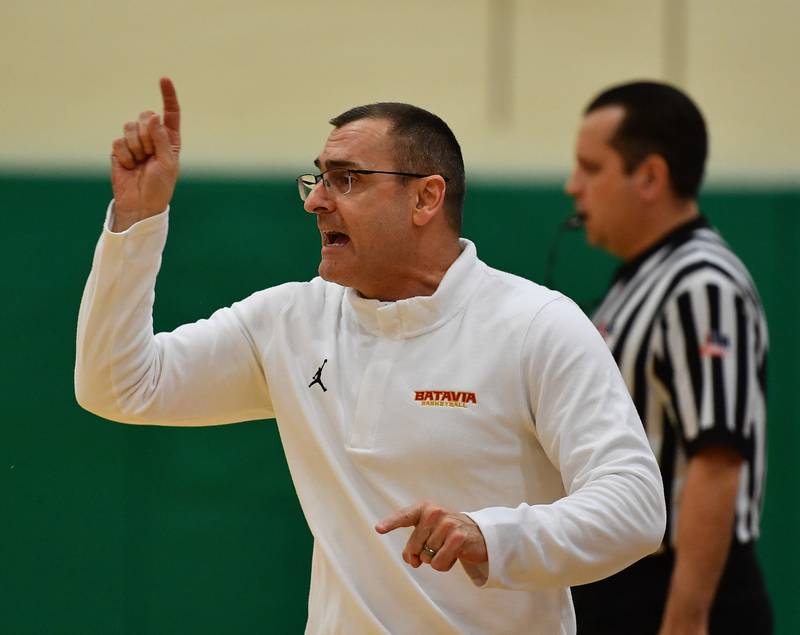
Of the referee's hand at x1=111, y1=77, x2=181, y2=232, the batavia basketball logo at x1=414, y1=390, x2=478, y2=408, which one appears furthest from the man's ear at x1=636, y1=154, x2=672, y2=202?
the referee's hand at x1=111, y1=77, x2=181, y2=232

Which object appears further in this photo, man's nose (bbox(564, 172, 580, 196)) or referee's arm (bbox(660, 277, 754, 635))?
man's nose (bbox(564, 172, 580, 196))

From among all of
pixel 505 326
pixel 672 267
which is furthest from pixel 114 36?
pixel 505 326

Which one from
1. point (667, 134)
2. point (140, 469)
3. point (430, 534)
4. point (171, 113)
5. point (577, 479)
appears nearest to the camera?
point (430, 534)

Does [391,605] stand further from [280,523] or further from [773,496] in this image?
[773,496]

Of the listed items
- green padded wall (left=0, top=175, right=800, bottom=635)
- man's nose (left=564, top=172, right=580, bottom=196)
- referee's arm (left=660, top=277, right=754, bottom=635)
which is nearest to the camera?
referee's arm (left=660, top=277, right=754, bottom=635)

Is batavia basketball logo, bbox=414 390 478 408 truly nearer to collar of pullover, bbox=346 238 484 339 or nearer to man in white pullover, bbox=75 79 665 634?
man in white pullover, bbox=75 79 665 634

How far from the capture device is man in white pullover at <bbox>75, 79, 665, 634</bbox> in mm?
2314

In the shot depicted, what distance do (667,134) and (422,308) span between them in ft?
5.77

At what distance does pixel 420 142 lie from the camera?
2.69m

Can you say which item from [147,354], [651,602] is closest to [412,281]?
[147,354]

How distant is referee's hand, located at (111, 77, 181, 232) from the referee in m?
1.61

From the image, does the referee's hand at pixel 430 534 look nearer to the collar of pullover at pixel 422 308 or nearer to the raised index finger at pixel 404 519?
the raised index finger at pixel 404 519

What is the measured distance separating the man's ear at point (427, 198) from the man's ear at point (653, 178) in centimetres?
146

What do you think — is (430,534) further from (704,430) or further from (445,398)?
(704,430)
